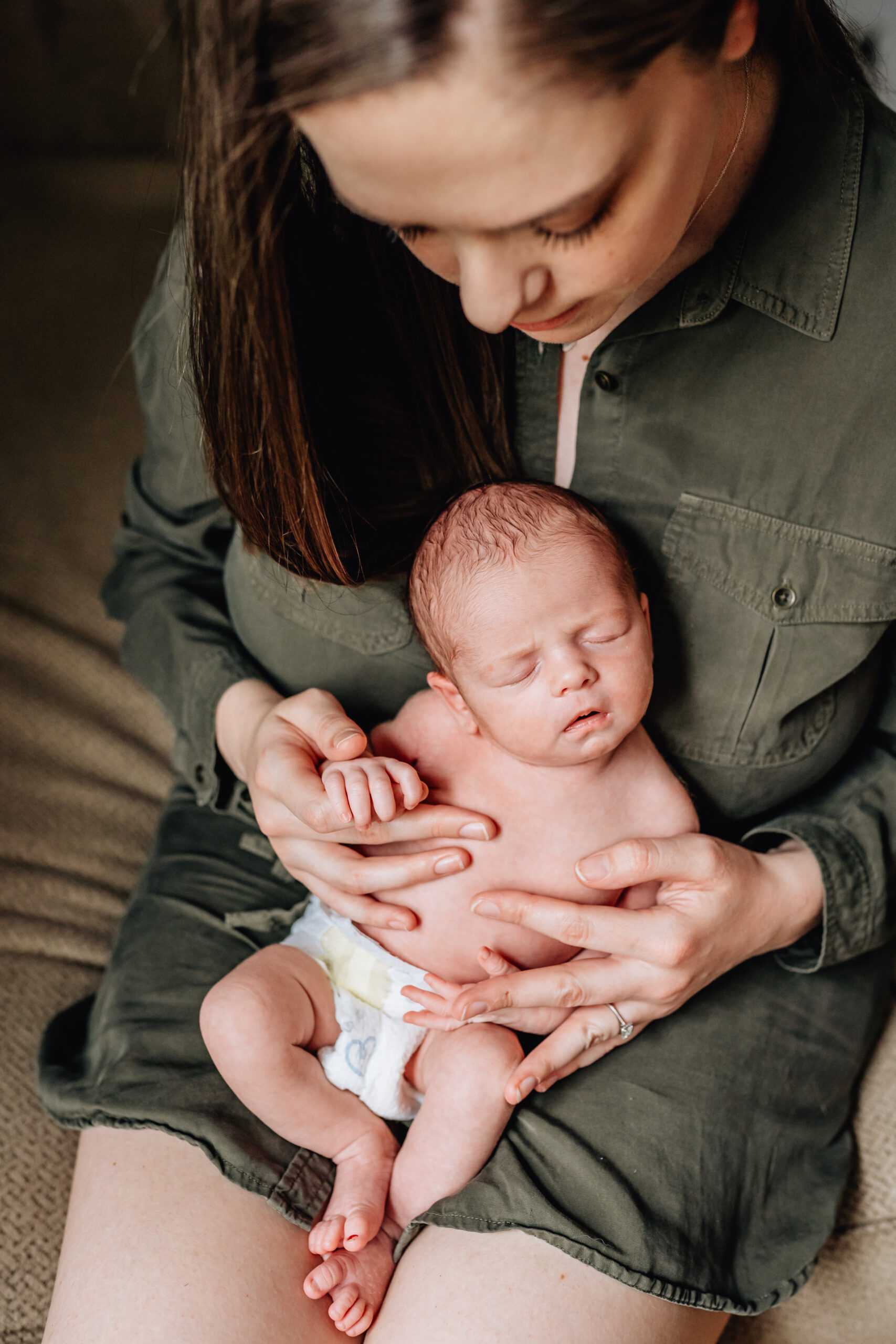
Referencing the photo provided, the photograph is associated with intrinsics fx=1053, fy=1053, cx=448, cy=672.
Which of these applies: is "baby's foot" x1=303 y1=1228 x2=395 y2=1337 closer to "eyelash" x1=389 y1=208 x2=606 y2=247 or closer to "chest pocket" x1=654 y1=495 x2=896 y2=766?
"chest pocket" x1=654 y1=495 x2=896 y2=766

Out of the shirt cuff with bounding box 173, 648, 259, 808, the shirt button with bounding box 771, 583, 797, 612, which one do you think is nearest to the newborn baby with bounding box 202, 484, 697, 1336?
the shirt button with bounding box 771, 583, 797, 612

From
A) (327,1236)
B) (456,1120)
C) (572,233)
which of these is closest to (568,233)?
(572,233)

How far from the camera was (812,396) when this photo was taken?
98 centimetres

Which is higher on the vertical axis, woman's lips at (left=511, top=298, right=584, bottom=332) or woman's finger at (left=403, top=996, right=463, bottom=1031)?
woman's lips at (left=511, top=298, right=584, bottom=332)

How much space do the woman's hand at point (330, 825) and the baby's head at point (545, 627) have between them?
116mm

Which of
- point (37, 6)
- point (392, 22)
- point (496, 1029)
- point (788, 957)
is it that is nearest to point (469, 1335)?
point (496, 1029)

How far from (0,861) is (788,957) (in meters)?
0.99

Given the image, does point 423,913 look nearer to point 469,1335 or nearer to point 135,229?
point 469,1335

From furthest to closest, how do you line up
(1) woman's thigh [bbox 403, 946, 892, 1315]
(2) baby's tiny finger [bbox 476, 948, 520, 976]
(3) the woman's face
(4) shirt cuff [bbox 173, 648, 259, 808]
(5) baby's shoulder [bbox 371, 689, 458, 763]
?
(4) shirt cuff [bbox 173, 648, 259, 808]
(5) baby's shoulder [bbox 371, 689, 458, 763]
(2) baby's tiny finger [bbox 476, 948, 520, 976]
(1) woman's thigh [bbox 403, 946, 892, 1315]
(3) the woman's face

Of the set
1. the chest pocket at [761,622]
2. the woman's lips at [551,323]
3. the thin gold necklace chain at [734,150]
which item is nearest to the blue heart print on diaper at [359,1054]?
the chest pocket at [761,622]

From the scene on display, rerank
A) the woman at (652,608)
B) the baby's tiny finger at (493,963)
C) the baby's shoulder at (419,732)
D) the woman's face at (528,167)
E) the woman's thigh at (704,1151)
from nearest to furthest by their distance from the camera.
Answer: the woman's face at (528,167) < the woman at (652,608) < the woman's thigh at (704,1151) < the baby's tiny finger at (493,963) < the baby's shoulder at (419,732)

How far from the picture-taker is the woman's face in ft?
2.07

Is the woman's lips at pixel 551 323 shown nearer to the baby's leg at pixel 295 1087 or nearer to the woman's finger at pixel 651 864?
the woman's finger at pixel 651 864

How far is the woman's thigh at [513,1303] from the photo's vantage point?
83cm
